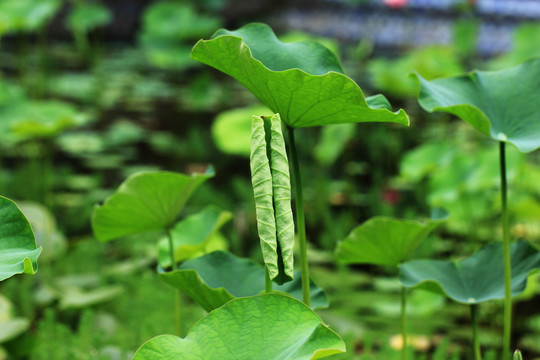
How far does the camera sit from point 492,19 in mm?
5590

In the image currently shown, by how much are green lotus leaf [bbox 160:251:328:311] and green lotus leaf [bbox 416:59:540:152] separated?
286mm

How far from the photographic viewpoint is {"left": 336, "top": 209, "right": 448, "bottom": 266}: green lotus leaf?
0.89m

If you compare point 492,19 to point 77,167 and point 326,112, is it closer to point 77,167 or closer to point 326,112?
point 77,167

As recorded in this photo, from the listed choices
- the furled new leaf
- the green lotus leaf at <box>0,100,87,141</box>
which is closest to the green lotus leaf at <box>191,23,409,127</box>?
the furled new leaf

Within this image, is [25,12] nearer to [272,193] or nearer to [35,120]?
[35,120]

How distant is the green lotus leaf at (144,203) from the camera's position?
88cm

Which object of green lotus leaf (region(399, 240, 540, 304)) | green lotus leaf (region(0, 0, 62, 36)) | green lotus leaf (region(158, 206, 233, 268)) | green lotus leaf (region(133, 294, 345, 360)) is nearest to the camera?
green lotus leaf (region(133, 294, 345, 360))

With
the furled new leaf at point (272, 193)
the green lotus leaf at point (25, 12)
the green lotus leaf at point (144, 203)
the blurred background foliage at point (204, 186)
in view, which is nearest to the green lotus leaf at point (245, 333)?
the furled new leaf at point (272, 193)

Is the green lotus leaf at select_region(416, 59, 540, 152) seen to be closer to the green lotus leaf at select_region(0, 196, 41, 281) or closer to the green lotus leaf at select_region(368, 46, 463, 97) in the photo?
the green lotus leaf at select_region(0, 196, 41, 281)

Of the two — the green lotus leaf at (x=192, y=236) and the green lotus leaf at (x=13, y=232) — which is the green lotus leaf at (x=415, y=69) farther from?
the green lotus leaf at (x=13, y=232)

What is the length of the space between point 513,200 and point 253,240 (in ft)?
2.97

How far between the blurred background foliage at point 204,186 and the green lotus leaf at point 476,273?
1.01 feet

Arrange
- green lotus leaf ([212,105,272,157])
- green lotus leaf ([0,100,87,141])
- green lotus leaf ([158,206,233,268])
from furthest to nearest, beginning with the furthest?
green lotus leaf ([212,105,272,157]) → green lotus leaf ([0,100,87,141]) → green lotus leaf ([158,206,233,268])

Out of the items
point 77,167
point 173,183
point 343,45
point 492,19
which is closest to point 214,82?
point 343,45
